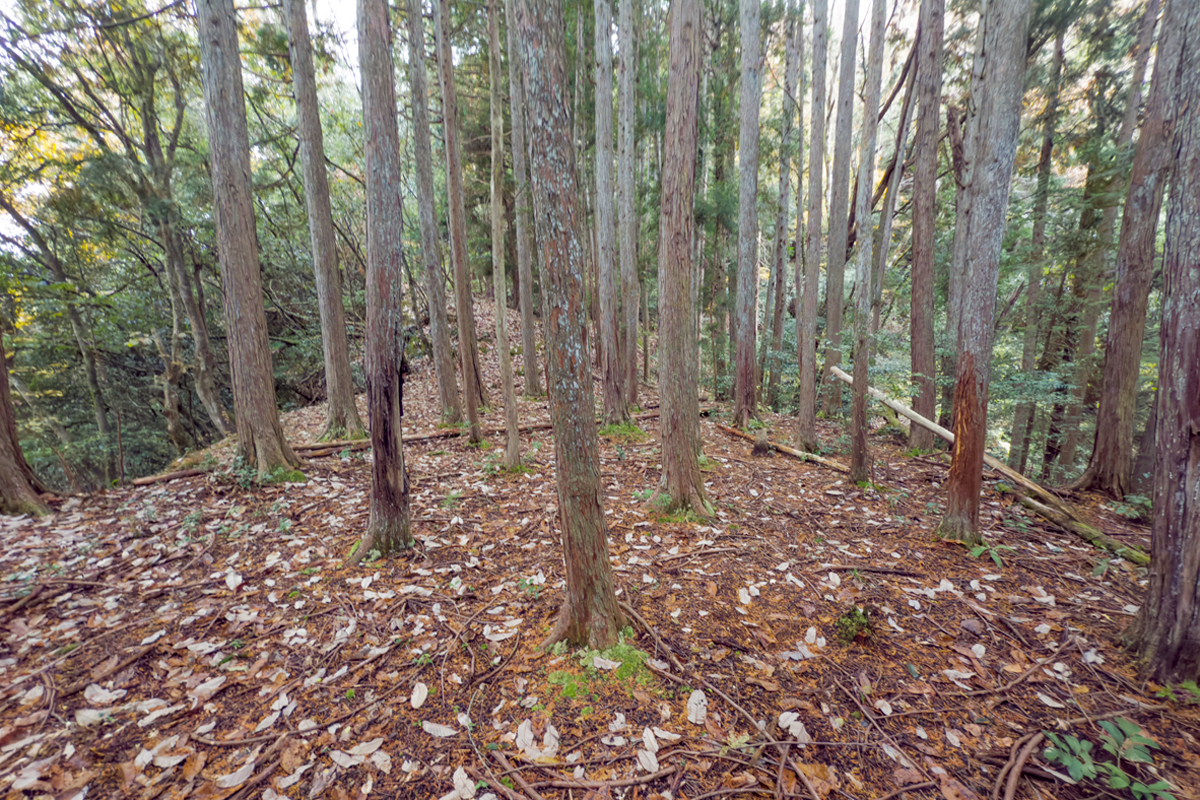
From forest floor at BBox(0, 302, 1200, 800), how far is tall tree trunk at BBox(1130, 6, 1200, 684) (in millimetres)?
277

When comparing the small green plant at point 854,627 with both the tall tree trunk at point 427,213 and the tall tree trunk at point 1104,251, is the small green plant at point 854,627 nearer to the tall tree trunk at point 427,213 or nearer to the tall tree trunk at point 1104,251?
the tall tree trunk at point 1104,251

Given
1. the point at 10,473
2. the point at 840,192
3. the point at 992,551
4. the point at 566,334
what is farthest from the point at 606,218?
the point at 10,473

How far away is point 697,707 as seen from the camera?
2.49 metres

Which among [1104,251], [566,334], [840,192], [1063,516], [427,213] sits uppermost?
[840,192]

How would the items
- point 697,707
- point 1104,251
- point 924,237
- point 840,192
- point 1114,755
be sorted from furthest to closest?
point 840,192 → point 924,237 → point 1104,251 → point 697,707 → point 1114,755

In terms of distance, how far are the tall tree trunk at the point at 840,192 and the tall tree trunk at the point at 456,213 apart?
21.2 feet

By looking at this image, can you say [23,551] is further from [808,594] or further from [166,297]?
[166,297]

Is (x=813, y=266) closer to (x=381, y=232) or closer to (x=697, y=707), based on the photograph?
(x=381, y=232)

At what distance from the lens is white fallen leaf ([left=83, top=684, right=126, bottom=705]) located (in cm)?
253

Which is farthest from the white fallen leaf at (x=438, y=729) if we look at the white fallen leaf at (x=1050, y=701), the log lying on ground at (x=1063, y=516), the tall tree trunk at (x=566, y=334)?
the log lying on ground at (x=1063, y=516)

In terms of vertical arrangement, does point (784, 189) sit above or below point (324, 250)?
above

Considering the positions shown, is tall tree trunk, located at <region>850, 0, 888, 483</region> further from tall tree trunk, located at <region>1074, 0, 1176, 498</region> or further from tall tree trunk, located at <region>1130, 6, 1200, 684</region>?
tall tree trunk, located at <region>1130, 6, 1200, 684</region>

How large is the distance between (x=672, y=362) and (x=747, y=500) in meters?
2.02

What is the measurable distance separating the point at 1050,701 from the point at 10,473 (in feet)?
30.1
